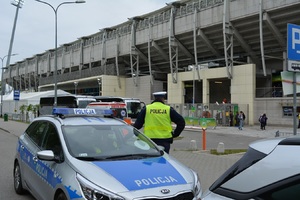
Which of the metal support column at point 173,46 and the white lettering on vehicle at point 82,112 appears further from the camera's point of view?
the metal support column at point 173,46

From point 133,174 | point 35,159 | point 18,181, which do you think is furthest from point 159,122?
point 18,181

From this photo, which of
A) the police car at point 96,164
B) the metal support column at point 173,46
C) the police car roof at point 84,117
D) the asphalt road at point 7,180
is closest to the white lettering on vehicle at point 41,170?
the police car at point 96,164

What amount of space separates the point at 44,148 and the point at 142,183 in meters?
2.18

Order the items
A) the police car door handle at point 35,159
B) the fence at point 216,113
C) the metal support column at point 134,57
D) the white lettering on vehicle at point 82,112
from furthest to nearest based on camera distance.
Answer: the metal support column at point 134,57 < the fence at point 216,113 < the white lettering on vehicle at point 82,112 < the police car door handle at point 35,159

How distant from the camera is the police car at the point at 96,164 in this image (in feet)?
12.4

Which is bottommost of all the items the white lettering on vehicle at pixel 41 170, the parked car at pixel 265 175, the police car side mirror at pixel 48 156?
the white lettering on vehicle at pixel 41 170

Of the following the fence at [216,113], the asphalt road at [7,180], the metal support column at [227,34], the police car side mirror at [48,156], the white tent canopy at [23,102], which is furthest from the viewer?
the white tent canopy at [23,102]

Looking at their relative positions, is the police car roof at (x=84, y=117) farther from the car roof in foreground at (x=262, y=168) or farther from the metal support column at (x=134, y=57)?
the metal support column at (x=134, y=57)

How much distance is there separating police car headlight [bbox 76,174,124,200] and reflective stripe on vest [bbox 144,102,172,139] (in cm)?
284

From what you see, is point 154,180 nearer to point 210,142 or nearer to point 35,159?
point 35,159

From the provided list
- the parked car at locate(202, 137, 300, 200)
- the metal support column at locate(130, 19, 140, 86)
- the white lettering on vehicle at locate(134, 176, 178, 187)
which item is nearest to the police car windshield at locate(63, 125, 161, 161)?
the white lettering on vehicle at locate(134, 176, 178, 187)

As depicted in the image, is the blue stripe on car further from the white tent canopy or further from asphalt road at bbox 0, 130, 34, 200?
the white tent canopy

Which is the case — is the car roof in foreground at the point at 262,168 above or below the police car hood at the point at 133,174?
above

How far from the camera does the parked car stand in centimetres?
182
